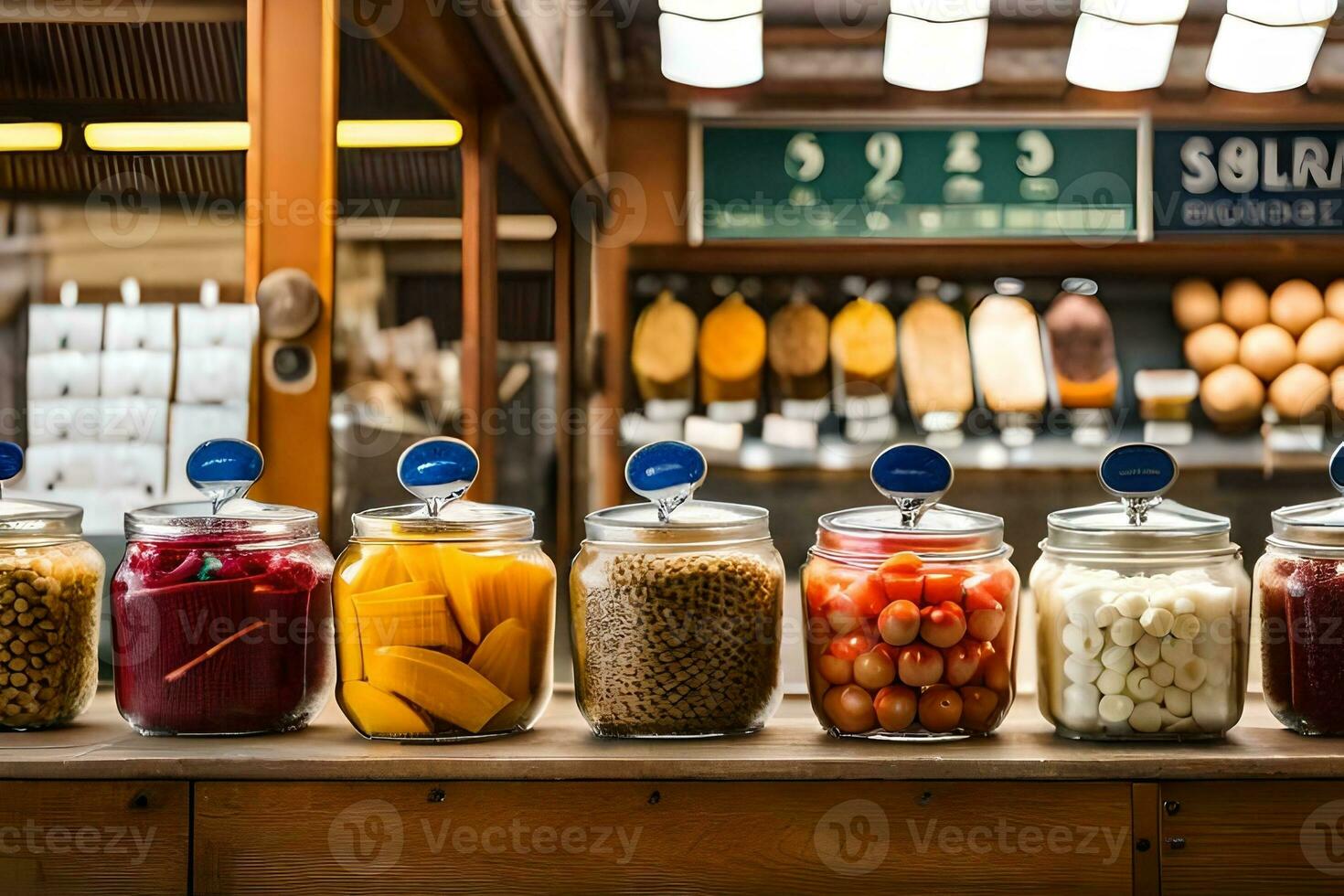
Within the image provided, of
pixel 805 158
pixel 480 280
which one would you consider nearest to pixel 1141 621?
pixel 480 280

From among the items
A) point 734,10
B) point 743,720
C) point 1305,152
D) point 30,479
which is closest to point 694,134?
point 734,10

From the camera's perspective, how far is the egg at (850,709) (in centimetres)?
92

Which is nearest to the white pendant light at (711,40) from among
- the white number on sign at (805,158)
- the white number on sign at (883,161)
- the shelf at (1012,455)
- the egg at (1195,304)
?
the white number on sign at (805,158)

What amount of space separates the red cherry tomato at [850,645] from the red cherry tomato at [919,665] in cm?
3

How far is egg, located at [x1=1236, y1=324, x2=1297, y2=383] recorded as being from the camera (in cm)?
228

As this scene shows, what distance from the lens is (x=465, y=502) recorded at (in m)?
1.05

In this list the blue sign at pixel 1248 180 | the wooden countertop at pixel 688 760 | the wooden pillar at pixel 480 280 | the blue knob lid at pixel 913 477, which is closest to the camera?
the wooden countertop at pixel 688 760

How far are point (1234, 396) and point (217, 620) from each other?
2043 mm

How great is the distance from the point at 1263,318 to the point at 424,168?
1758 mm

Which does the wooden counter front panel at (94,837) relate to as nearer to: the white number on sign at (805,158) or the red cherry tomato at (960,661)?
the red cherry tomato at (960,661)

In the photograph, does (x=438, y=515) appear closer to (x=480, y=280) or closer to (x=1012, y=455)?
(x=480, y=280)

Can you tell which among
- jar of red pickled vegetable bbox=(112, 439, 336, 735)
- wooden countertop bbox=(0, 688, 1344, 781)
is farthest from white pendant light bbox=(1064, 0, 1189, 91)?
jar of red pickled vegetable bbox=(112, 439, 336, 735)

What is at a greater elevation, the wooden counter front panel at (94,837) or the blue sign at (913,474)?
the blue sign at (913,474)

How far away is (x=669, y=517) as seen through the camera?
0.97m
